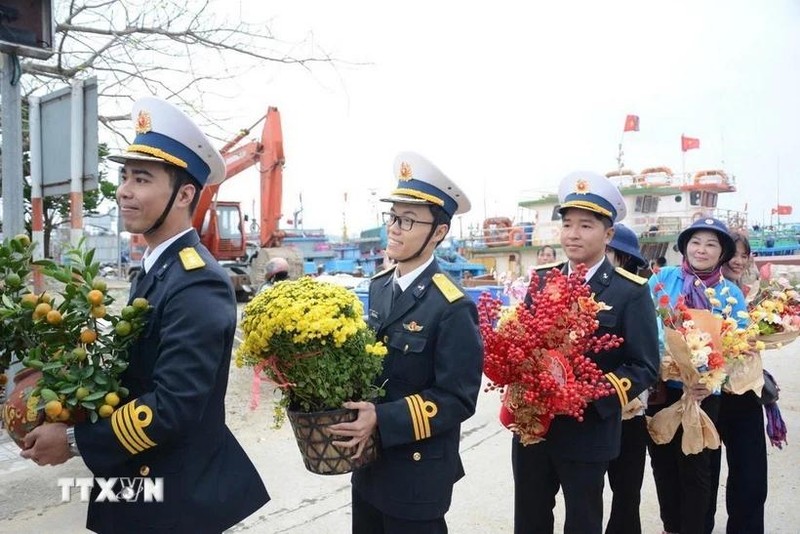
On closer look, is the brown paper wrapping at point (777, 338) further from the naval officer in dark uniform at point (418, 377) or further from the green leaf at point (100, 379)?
the green leaf at point (100, 379)

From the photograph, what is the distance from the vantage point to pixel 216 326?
1.66m

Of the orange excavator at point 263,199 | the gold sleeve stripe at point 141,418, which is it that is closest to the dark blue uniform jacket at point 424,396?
the gold sleeve stripe at point 141,418

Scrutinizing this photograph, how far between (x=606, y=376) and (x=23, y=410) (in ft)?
6.58

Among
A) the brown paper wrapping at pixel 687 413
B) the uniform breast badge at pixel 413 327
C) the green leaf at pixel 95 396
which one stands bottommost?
the brown paper wrapping at pixel 687 413

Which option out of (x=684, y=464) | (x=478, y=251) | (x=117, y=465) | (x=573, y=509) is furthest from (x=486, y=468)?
(x=478, y=251)

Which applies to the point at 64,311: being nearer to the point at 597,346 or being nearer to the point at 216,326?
the point at 216,326

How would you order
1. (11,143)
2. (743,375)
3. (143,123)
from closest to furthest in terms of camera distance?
1. (143,123)
2. (743,375)
3. (11,143)

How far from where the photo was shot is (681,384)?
3182 millimetres

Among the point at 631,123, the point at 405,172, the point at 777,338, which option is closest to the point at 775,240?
the point at 631,123

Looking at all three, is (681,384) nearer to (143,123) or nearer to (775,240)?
(143,123)

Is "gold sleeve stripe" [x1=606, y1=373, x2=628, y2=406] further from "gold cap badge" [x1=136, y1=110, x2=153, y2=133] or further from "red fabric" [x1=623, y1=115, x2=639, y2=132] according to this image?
"red fabric" [x1=623, y1=115, x2=639, y2=132]

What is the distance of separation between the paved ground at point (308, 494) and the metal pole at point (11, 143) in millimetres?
1628

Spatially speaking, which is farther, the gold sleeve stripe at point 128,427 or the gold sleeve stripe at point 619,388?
the gold sleeve stripe at point 619,388

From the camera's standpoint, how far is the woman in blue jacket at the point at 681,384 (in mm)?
3064
